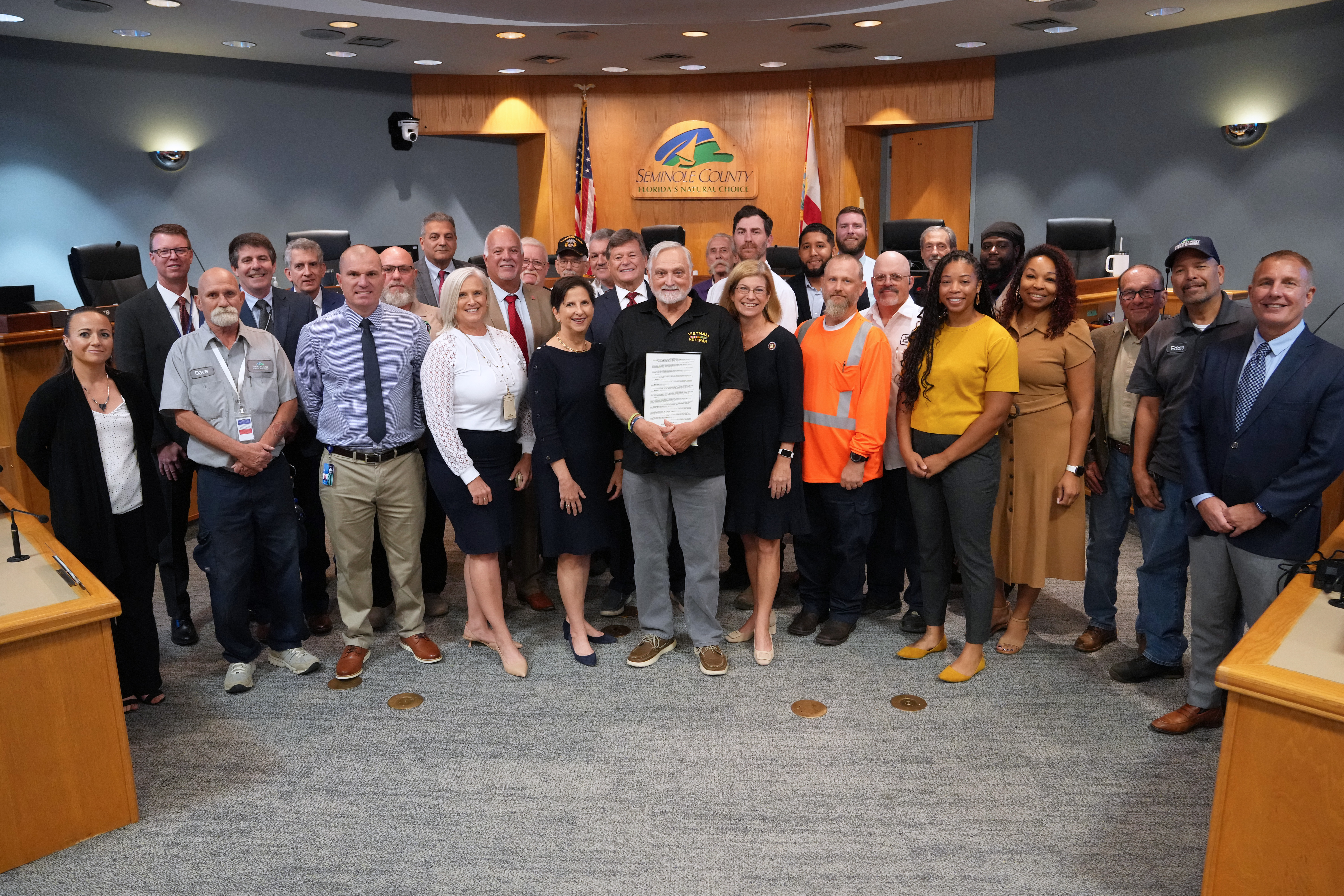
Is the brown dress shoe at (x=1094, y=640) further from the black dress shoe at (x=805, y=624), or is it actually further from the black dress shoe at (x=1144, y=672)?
the black dress shoe at (x=805, y=624)

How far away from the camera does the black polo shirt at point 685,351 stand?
343 cm

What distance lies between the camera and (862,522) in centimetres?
382

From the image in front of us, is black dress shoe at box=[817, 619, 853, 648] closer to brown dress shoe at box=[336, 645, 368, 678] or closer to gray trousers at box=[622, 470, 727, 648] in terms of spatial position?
gray trousers at box=[622, 470, 727, 648]

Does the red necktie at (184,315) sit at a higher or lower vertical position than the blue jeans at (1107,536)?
higher

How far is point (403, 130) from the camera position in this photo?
33.2 ft

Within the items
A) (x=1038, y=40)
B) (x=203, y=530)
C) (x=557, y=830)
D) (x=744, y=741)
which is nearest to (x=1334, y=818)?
(x=744, y=741)

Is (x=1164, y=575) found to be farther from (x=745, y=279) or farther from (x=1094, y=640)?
(x=745, y=279)

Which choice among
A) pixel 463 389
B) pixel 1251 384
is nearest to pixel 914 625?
pixel 1251 384

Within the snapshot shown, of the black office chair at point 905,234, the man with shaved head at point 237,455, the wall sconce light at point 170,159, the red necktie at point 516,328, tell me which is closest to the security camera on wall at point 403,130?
the wall sconce light at point 170,159

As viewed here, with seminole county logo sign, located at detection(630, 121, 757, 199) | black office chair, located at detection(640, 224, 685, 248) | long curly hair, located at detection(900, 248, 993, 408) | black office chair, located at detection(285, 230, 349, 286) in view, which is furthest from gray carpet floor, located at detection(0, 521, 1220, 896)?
seminole county logo sign, located at detection(630, 121, 757, 199)

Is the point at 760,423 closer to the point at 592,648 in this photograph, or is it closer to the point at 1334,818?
the point at 592,648

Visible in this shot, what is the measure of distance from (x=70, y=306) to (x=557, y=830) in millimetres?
8128

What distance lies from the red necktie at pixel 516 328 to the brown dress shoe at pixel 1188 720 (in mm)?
2889

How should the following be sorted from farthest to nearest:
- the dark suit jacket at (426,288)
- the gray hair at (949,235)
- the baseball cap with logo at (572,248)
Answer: the baseball cap with logo at (572,248) < the dark suit jacket at (426,288) < the gray hair at (949,235)
